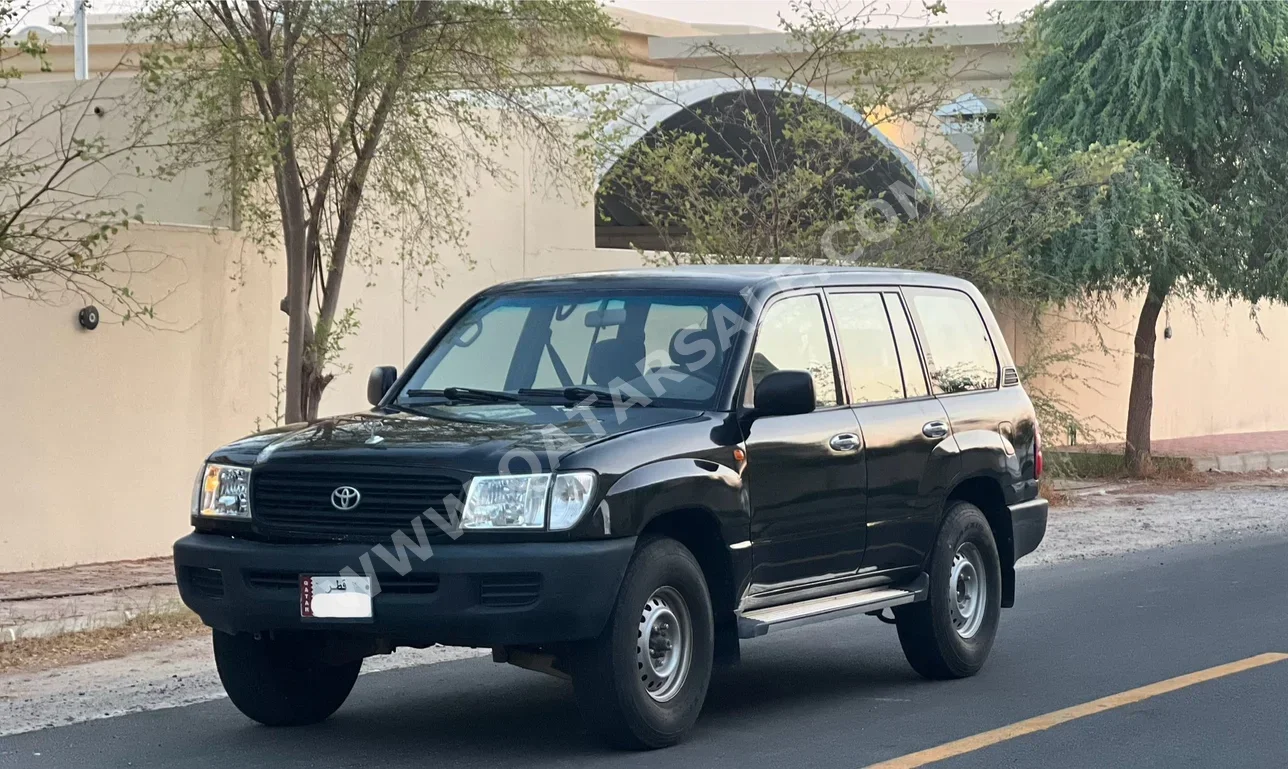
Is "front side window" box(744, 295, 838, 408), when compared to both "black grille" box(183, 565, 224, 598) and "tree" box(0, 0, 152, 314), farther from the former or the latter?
"tree" box(0, 0, 152, 314)

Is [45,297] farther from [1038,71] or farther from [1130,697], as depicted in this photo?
[1038,71]

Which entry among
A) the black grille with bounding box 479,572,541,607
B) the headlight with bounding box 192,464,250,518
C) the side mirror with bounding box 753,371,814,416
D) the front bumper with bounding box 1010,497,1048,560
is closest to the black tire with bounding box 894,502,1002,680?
the front bumper with bounding box 1010,497,1048,560

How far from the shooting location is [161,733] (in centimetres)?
785

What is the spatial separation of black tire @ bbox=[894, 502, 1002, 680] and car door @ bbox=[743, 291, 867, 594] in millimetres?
724

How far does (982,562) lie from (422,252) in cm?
892

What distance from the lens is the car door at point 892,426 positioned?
8.45 metres

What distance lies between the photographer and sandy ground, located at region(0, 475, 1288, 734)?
8695 mm

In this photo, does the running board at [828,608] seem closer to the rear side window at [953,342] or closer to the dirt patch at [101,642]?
the rear side window at [953,342]

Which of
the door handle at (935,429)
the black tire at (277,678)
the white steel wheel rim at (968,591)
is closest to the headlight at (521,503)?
the black tire at (277,678)

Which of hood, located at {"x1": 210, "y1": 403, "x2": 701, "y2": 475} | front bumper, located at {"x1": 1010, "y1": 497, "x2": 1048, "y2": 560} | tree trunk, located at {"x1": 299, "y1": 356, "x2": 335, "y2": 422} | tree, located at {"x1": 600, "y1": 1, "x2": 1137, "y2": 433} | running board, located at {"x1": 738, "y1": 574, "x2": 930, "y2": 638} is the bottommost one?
running board, located at {"x1": 738, "y1": 574, "x2": 930, "y2": 638}

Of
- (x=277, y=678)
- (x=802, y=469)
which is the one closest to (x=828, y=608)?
(x=802, y=469)

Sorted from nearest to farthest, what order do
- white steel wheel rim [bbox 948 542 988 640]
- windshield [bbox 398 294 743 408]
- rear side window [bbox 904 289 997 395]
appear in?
windshield [bbox 398 294 743 408] → white steel wheel rim [bbox 948 542 988 640] → rear side window [bbox 904 289 997 395]

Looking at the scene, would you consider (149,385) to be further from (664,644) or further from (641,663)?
(641,663)

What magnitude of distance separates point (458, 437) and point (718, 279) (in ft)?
5.63
